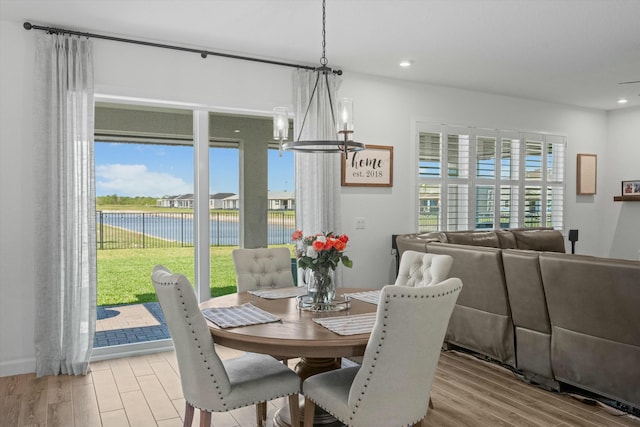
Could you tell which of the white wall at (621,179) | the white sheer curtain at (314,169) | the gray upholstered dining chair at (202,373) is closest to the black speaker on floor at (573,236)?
the white wall at (621,179)

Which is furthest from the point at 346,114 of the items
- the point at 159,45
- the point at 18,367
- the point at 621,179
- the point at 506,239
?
the point at 621,179

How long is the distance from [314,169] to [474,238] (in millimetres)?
1933

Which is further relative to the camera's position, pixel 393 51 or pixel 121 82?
pixel 393 51

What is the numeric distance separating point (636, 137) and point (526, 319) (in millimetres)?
4852

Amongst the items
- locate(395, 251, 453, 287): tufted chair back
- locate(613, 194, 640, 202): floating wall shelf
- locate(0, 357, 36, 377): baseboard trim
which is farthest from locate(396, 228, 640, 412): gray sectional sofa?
locate(613, 194, 640, 202): floating wall shelf

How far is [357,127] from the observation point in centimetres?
512

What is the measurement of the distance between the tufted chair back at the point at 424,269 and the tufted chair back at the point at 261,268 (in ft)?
2.97

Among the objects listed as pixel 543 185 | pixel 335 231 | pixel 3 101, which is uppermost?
pixel 3 101

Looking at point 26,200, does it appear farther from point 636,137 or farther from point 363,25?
point 636,137

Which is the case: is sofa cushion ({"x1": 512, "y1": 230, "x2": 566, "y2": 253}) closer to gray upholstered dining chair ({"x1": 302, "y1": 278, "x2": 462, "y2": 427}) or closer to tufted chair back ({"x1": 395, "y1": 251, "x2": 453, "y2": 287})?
tufted chair back ({"x1": 395, "y1": 251, "x2": 453, "y2": 287})

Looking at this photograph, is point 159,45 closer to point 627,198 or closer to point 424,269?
point 424,269

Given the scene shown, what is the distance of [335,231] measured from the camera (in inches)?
192

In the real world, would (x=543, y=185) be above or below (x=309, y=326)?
above

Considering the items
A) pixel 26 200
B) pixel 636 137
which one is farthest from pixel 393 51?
pixel 636 137
